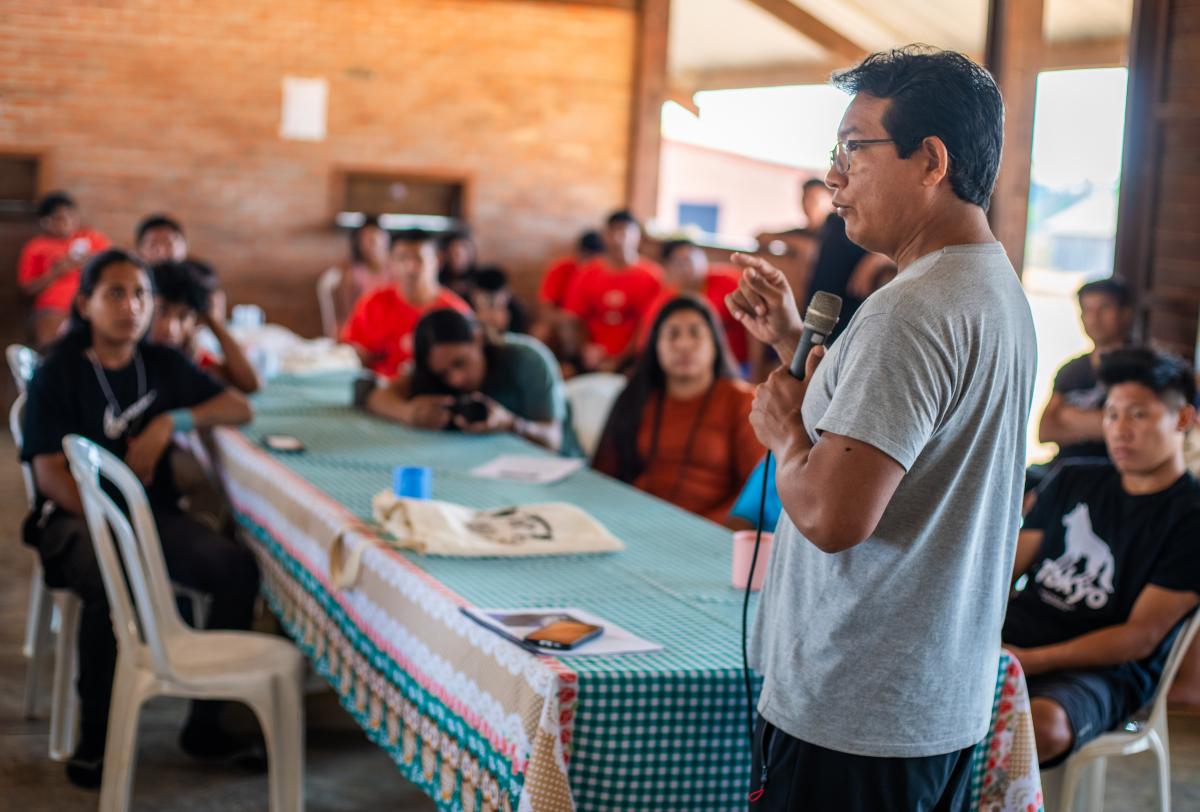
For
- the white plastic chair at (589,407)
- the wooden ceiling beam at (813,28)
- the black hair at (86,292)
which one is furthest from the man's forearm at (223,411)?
the wooden ceiling beam at (813,28)

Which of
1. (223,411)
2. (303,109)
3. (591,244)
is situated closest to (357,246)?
(303,109)

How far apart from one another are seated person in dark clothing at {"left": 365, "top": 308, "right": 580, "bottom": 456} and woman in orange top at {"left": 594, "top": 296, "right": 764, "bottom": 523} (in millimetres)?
506

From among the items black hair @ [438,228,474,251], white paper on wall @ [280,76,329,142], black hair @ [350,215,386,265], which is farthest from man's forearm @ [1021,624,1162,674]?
white paper on wall @ [280,76,329,142]

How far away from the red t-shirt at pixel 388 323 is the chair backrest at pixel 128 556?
2.78 m

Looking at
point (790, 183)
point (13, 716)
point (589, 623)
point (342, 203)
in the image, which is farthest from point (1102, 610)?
point (790, 183)

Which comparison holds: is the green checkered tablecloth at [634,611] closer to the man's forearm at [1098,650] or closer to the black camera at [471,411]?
the black camera at [471,411]

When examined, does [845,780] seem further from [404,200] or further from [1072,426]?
[404,200]

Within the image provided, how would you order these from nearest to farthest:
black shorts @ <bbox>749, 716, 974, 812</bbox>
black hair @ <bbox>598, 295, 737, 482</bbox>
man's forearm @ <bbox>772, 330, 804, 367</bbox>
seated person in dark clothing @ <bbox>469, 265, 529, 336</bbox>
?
black shorts @ <bbox>749, 716, 974, 812</bbox>
man's forearm @ <bbox>772, 330, 804, 367</bbox>
black hair @ <bbox>598, 295, 737, 482</bbox>
seated person in dark clothing @ <bbox>469, 265, 529, 336</bbox>

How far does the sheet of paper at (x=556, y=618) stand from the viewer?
7.02ft

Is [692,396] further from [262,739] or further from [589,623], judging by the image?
[589,623]

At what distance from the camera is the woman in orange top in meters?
3.98

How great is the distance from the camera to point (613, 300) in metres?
8.18

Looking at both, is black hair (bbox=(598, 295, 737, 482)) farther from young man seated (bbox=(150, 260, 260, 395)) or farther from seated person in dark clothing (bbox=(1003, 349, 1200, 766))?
young man seated (bbox=(150, 260, 260, 395))

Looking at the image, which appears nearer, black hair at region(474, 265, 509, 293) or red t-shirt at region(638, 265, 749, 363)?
black hair at region(474, 265, 509, 293)
